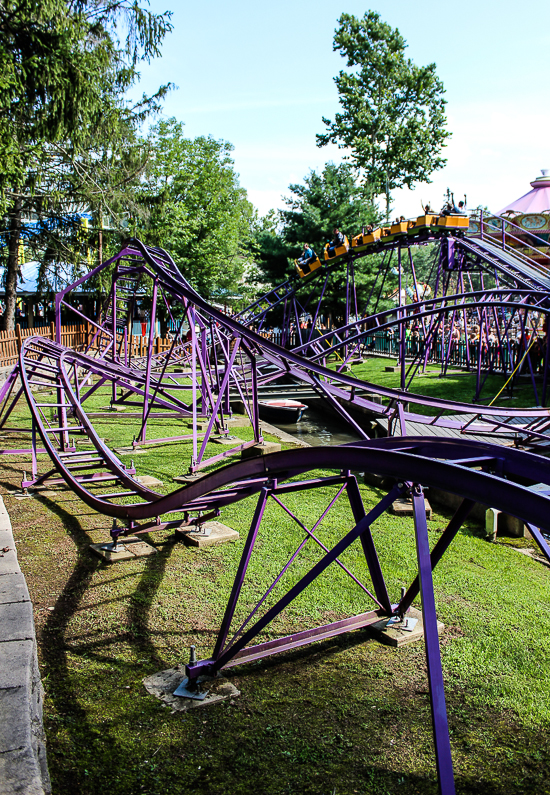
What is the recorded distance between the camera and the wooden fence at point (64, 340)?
1681 centimetres

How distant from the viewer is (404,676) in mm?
3432

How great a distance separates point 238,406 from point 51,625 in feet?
33.5

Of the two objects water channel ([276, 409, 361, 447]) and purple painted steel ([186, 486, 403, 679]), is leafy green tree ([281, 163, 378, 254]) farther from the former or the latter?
purple painted steel ([186, 486, 403, 679])

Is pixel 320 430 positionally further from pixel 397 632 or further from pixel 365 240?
pixel 397 632

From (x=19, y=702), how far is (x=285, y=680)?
1417 millimetres

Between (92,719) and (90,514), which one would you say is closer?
(92,719)

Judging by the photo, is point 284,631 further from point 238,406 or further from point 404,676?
point 238,406

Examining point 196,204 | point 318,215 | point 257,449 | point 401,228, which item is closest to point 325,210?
point 318,215

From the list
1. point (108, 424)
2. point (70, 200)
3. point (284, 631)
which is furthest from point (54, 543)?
point (70, 200)

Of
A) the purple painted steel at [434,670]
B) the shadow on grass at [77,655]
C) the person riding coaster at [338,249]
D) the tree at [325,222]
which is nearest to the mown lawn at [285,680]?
the shadow on grass at [77,655]

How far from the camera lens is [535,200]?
19688 millimetres

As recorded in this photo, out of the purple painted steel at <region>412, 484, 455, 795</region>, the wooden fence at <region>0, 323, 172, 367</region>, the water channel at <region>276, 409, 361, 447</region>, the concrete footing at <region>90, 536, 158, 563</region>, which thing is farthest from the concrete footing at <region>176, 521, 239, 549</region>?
the water channel at <region>276, 409, 361, 447</region>

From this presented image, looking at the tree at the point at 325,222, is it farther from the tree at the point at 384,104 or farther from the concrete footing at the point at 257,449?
the concrete footing at the point at 257,449

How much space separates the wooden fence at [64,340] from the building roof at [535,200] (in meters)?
12.2
